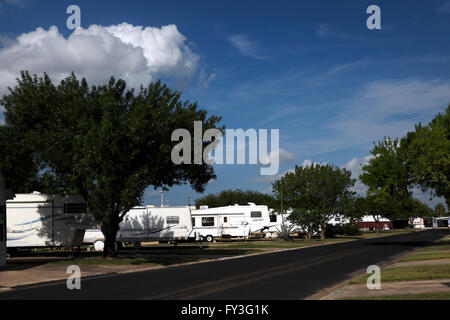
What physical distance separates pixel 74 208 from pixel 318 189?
32.3 metres

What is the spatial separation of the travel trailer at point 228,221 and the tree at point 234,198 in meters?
55.1

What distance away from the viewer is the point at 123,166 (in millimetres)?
24094

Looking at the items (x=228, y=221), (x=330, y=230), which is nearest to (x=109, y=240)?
(x=228, y=221)

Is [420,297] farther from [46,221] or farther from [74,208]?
[46,221]

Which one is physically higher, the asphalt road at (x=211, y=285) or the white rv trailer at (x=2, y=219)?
the white rv trailer at (x=2, y=219)

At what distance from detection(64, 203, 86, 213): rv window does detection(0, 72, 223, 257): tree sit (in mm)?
5328

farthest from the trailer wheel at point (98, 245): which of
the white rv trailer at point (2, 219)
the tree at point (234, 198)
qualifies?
the tree at point (234, 198)

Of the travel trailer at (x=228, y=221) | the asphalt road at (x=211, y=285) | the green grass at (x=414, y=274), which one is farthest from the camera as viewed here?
the travel trailer at (x=228, y=221)

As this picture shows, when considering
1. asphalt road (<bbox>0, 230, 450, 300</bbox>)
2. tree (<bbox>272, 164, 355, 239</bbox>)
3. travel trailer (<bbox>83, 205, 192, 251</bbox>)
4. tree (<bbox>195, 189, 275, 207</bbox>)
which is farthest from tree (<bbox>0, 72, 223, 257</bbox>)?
tree (<bbox>195, 189, 275, 207</bbox>)

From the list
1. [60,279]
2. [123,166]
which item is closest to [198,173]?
[123,166]

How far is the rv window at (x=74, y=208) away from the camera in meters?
32.4

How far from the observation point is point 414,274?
16.8m

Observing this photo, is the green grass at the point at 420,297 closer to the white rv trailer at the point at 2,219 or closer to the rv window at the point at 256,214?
the white rv trailer at the point at 2,219
